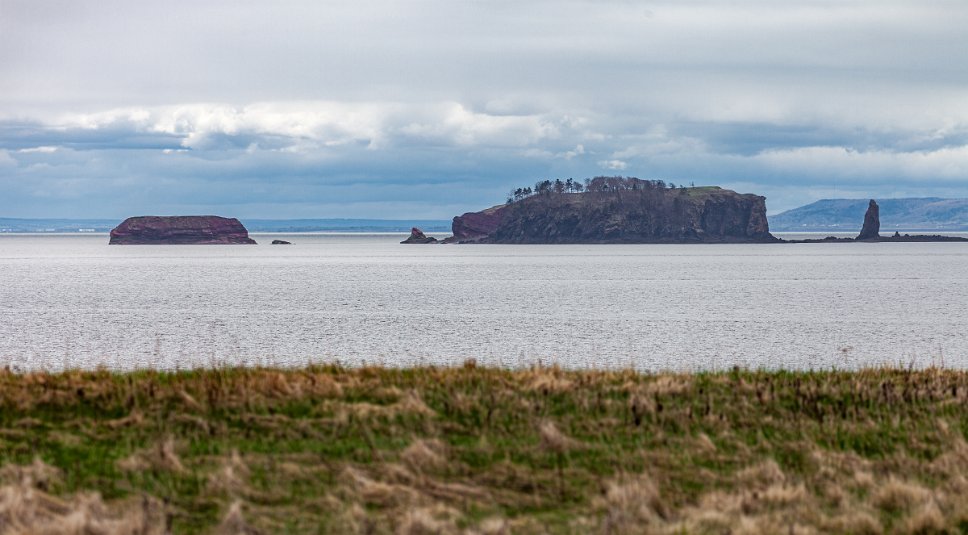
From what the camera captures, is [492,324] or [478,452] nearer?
[478,452]

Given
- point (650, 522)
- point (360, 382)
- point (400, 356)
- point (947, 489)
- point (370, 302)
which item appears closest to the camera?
point (650, 522)

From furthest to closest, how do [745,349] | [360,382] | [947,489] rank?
[745,349]
[360,382]
[947,489]

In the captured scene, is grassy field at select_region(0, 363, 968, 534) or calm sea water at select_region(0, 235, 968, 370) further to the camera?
calm sea water at select_region(0, 235, 968, 370)

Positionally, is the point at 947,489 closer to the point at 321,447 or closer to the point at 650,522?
the point at 650,522

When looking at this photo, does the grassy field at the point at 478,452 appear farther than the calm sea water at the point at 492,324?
No

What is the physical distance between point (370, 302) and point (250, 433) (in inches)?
2740

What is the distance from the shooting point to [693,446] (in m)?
14.6

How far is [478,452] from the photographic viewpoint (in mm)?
14133

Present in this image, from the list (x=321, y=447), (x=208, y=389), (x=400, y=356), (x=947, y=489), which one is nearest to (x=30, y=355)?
(x=400, y=356)

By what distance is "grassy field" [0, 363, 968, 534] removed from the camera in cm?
1158

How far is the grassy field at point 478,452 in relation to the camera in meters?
11.6

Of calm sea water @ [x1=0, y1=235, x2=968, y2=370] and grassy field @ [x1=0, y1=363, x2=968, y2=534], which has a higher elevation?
grassy field @ [x1=0, y1=363, x2=968, y2=534]

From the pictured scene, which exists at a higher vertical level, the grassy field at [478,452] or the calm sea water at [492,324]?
the grassy field at [478,452]

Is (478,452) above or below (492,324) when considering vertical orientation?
above
